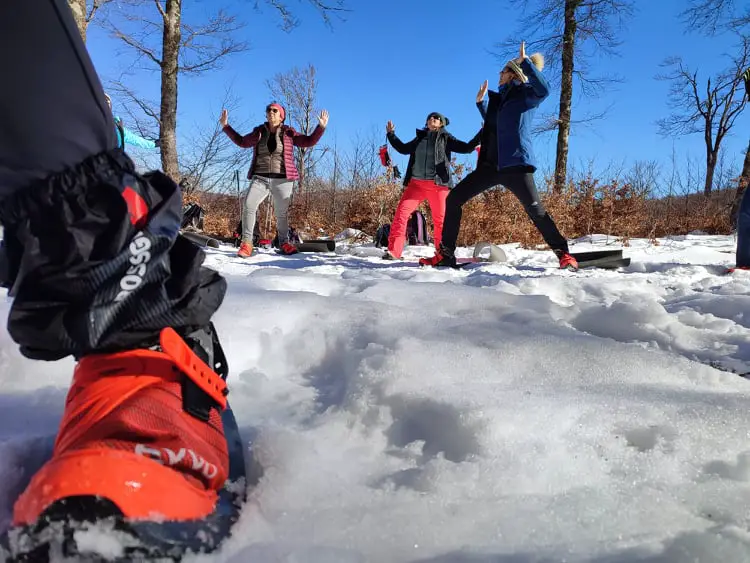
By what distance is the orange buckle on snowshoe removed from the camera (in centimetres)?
75

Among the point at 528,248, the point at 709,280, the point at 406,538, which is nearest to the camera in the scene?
the point at 406,538

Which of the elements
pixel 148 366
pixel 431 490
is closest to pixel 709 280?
pixel 431 490

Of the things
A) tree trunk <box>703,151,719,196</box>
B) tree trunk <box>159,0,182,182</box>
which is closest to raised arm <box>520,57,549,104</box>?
tree trunk <box>159,0,182,182</box>

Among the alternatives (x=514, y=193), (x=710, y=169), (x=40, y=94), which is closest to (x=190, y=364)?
(x=40, y=94)

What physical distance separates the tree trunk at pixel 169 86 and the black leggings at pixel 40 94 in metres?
7.70

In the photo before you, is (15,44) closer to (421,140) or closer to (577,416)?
(577,416)

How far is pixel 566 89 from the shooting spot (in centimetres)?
949

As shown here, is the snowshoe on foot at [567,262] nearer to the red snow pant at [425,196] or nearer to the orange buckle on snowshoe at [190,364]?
the red snow pant at [425,196]

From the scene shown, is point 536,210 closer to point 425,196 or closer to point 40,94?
point 425,196

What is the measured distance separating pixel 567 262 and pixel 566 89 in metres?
7.03

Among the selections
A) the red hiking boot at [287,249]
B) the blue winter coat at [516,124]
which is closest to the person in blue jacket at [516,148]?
the blue winter coat at [516,124]

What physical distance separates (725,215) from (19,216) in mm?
13262

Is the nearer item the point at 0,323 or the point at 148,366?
the point at 148,366

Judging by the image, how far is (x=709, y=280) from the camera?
9.49 ft
